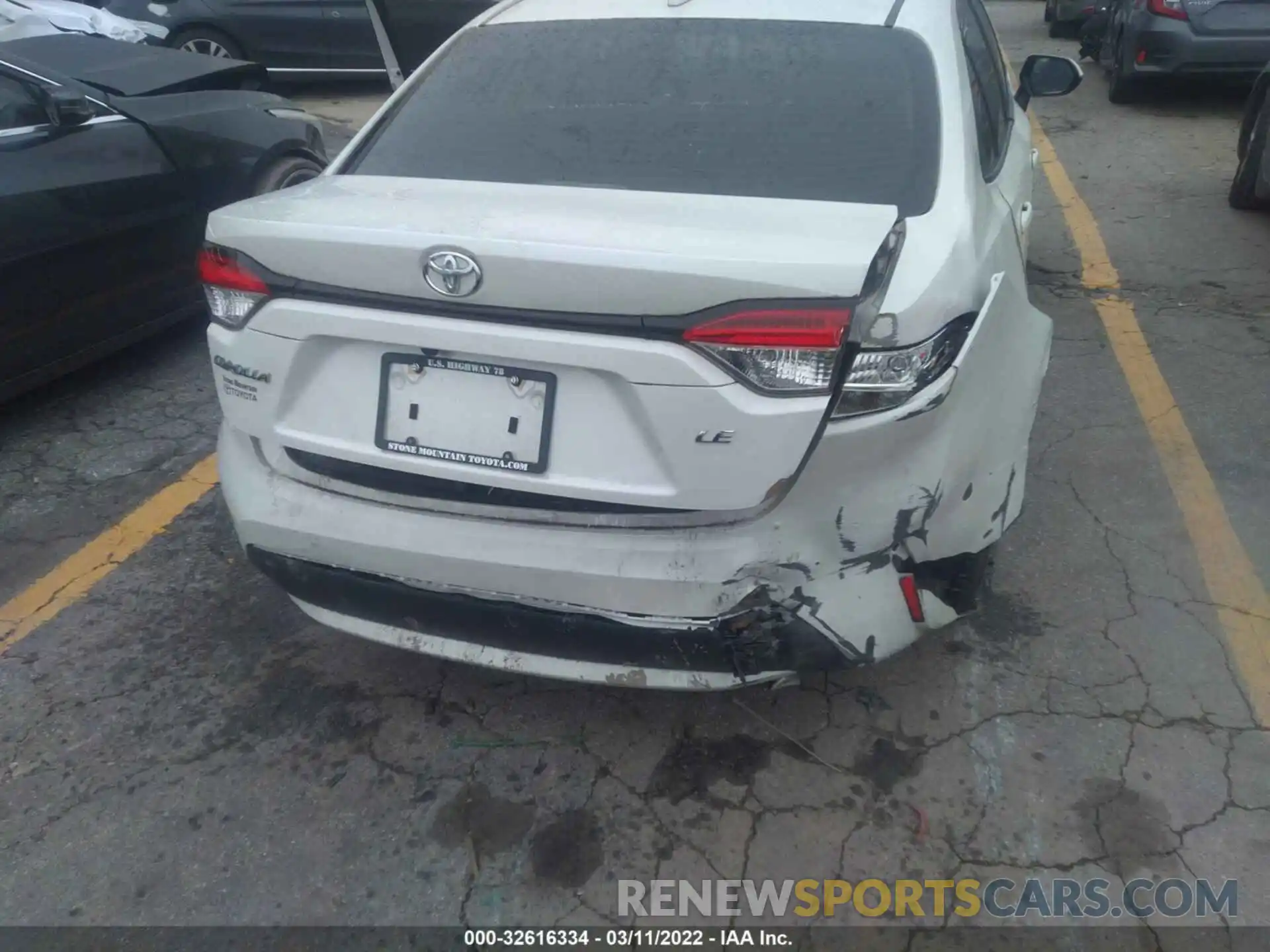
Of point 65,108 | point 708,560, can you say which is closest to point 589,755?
point 708,560

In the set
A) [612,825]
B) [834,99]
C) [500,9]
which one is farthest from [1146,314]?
[612,825]

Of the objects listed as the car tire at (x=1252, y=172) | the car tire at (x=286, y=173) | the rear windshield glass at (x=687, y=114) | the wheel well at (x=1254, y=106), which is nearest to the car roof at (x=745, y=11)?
the rear windshield glass at (x=687, y=114)

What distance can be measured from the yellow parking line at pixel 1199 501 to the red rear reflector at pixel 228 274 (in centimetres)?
254

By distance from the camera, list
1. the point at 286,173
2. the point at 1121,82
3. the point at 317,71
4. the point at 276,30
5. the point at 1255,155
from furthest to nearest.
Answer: the point at 317,71
the point at 276,30
the point at 1121,82
the point at 1255,155
the point at 286,173

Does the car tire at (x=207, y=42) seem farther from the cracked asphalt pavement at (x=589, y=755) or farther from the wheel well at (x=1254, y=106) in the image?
the wheel well at (x=1254, y=106)

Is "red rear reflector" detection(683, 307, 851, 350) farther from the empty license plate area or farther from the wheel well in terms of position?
the wheel well

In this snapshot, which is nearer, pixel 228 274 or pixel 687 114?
pixel 228 274

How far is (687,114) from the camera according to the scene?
2518 mm

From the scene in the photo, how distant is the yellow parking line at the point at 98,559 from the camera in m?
3.09

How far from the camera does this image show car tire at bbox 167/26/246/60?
916 cm

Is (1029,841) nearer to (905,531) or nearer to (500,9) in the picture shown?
(905,531)

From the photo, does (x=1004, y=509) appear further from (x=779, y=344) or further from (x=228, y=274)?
(x=228, y=274)

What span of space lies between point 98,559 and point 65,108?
183cm

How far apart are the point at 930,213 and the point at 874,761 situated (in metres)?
1.26
